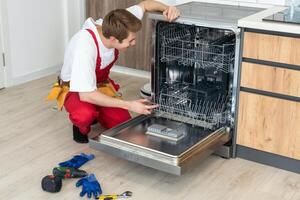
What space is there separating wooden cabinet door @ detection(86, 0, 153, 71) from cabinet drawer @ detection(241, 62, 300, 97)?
1386mm

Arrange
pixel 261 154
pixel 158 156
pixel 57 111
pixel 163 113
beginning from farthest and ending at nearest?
pixel 57 111 → pixel 163 113 → pixel 261 154 → pixel 158 156

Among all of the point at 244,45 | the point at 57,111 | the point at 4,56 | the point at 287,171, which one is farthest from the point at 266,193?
the point at 4,56

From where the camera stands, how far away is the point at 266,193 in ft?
7.52

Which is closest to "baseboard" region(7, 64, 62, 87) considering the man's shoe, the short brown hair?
the man's shoe

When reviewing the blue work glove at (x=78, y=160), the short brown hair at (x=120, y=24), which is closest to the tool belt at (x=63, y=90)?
the blue work glove at (x=78, y=160)

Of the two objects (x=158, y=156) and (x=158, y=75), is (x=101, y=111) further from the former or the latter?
(x=158, y=156)

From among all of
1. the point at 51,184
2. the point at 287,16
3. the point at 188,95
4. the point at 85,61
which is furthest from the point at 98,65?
the point at 287,16

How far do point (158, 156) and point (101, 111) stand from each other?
2.29 feet

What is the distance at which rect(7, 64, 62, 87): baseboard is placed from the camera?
12.2 feet

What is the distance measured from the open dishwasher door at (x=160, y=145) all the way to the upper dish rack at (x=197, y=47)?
362 mm

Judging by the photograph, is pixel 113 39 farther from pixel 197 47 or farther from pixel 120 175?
pixel 120 175

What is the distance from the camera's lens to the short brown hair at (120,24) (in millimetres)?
2346

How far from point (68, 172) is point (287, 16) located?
4.38 feet

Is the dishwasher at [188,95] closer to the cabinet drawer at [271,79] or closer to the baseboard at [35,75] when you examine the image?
the cabinet drawer at [271,79]
